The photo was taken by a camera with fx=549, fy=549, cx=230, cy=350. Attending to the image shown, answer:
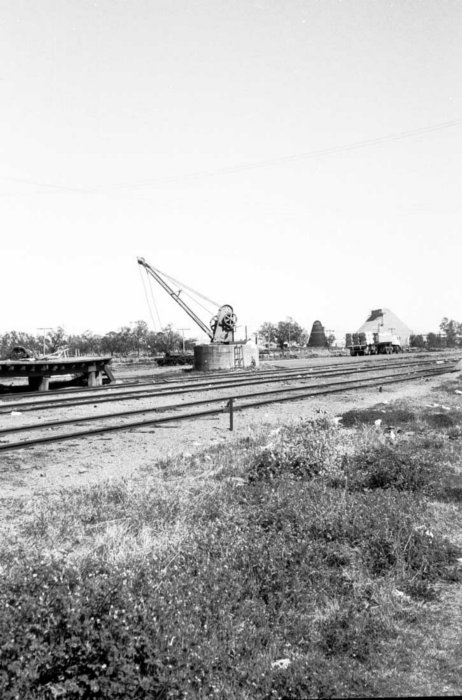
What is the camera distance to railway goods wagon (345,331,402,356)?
212ft

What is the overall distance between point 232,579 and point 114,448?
6.14m

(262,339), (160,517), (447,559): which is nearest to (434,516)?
(447,559)

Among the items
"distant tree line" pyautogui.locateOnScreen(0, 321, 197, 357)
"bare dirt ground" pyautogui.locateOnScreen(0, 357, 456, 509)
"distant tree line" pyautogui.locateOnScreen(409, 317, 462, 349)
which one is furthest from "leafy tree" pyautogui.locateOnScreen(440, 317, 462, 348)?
"bare dirt ground" pyautogui.locateOnScreen(0, 357, 456, 509)

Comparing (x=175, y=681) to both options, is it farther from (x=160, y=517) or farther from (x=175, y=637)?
(x=160, y=517)

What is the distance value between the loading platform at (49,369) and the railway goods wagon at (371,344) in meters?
43.1

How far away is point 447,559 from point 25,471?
19.4 ft

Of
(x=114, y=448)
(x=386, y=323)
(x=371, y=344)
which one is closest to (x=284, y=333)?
(x=386, y=323)

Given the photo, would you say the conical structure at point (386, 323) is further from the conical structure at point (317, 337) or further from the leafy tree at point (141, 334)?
the leafy tree at point (141, 334)

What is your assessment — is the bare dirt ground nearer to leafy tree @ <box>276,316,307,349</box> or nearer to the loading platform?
the loading platform

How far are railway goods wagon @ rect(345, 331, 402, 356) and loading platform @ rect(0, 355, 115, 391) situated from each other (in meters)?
43.1

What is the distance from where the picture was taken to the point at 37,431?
11625 mm

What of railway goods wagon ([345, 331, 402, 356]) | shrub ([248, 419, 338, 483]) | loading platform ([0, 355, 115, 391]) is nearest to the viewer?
shrub ([248, 419, 338, 483])

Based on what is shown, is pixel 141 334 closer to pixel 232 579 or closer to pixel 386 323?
pixel 386 323

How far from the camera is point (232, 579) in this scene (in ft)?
12.9
